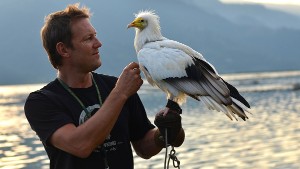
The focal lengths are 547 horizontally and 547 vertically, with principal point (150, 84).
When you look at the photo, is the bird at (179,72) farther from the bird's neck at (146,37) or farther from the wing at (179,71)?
the bird's neck at (146,37)

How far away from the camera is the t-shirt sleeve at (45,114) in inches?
192

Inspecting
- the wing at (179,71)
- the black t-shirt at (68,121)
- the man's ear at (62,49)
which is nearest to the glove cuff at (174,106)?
the wing at (179,71)

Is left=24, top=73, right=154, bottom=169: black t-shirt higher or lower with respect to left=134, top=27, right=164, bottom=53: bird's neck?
lower

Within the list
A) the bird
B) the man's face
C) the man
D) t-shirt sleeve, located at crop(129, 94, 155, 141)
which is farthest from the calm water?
the man's face

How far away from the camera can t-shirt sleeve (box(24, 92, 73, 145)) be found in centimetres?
488

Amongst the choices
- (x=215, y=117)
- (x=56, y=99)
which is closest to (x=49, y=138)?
(x=56, y=99)

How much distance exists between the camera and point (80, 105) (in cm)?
502

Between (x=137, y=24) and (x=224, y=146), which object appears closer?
(x=137, y=24)

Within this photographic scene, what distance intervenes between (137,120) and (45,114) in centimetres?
105

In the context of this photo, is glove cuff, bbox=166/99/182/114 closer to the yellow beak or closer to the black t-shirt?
the black t-shirt

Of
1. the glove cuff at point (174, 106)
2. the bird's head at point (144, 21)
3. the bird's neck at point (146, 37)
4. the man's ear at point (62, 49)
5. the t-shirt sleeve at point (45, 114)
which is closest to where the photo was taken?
the t-shirt sleeve at point (45, 114)

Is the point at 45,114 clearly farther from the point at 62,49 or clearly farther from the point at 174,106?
the point at 174,106

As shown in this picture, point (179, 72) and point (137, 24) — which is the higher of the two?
point (137, 24)

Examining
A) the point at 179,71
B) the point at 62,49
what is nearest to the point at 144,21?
the point at 179,71
